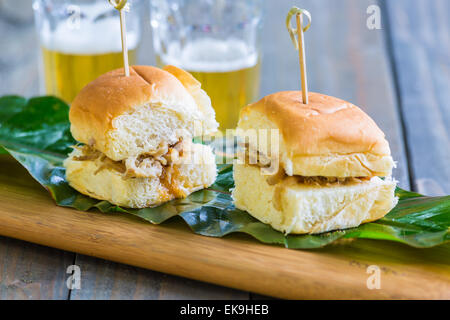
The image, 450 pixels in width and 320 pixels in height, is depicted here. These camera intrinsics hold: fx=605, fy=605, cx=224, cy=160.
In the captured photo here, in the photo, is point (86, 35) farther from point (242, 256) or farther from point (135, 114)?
point (242, 256)

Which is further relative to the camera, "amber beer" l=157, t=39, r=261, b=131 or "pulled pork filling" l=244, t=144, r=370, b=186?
"amber beer" l=157, t=39, r=261, b=131

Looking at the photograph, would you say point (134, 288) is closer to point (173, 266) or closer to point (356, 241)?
point (173, 266)

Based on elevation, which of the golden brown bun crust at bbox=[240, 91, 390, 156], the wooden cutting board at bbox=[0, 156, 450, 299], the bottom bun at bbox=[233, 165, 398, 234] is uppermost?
the golden brown bun crust at bbox=[240, 91, 390, 156]

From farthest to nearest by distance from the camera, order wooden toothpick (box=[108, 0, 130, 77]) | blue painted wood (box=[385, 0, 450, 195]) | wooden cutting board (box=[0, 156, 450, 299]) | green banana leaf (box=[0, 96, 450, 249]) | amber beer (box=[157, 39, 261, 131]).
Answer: amber beer (box=[157, 39, 261, 131]), blue painted wood (box=[385, 0, 450, 195]), wooden toothpick (box=[108, 0, 130, 77]), green banana leaf (box=[0, 96, 450, 249]), wooden cutting board (box=[0, 156, 450, 299])

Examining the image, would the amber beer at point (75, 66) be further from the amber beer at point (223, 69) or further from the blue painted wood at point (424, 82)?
the blue painted wood at point (424, 82)

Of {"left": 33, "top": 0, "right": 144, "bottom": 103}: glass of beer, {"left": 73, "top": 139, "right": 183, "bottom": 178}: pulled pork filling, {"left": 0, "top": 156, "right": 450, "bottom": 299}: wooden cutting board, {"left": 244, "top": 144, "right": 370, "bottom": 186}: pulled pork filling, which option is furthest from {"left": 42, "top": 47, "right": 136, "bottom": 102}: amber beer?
{"left": 244, "top": 144, "right": 370, "bottom": 186}: pulled pork filling

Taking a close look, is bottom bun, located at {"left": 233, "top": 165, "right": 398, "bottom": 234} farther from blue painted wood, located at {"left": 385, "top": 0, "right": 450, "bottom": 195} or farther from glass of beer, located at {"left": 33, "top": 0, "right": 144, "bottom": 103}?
glass of beer, located at {"left": 33, "top": 0, "right": 144, "bottom": 103}

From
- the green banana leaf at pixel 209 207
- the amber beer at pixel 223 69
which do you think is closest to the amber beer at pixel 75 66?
the amber beer at pixel 223 69
